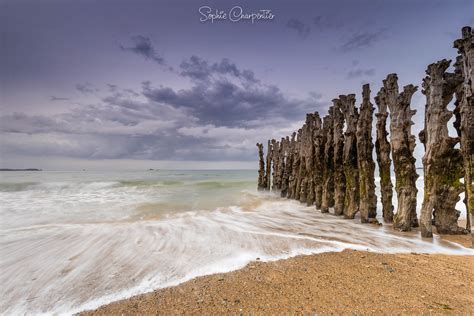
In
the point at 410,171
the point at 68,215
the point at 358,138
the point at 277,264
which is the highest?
the point at 358,138

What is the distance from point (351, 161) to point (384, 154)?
1233 millimetres

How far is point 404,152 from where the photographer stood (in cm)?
665

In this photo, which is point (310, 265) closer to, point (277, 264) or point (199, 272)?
point (277, 264)

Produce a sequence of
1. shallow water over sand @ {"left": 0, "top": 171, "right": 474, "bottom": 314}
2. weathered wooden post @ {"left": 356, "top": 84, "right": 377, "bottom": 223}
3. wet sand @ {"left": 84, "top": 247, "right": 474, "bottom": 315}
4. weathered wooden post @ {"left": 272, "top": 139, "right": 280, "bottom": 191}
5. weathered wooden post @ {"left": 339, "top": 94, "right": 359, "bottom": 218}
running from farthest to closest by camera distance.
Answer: weathered wooden post @ {"left": 272, "top": 139, "right": 280, "bottom": 191} → weathered wooden post @ {"left": 339, "top": 94, "right": 359, "bottom": 218} → weathered wooden post @ {"left": 356, "top": 84, "right": 377, "bottom": 223} → shallow water over sand @ {"left": 0, "top": 171, "right": 474, "bottom": 314} → wet sand @ {"left": 84, "top": 247, "right": 474, "bottom": 315}

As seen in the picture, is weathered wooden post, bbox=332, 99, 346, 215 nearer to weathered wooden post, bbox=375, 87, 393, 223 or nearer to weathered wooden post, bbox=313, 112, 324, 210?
weathered wooden post, bbox=313, 112, 324, 210

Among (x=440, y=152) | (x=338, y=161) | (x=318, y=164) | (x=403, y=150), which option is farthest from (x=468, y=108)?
(x=318, y=164)

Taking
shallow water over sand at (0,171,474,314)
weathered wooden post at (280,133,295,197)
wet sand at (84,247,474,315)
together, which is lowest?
shallow water over sand at (0,171,474,314)

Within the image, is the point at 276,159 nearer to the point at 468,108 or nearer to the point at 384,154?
the point at 384,154

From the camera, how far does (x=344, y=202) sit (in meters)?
9.45

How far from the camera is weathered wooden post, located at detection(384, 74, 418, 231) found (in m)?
6.51

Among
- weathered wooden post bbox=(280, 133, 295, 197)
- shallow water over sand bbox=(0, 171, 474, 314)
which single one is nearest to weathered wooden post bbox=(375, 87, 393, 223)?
shallow water over sand bbox=(0, 171, 474, 314)

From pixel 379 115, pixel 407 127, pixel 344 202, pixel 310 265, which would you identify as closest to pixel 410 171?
pixel 407 127

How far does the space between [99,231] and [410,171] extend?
9063 mm

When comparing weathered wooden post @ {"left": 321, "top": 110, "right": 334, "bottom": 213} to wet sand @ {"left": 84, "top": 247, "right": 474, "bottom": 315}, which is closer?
wet sand @ {"left": 84, "top": 247, "right": 474, "bottom": 315}
